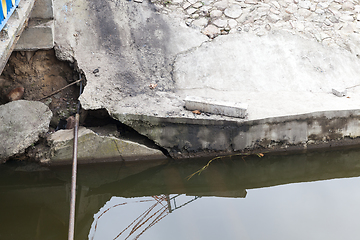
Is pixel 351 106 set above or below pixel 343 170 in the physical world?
above

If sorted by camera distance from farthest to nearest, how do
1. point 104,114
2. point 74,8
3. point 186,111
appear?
point 74,8 → point 104,114 → point 186,111

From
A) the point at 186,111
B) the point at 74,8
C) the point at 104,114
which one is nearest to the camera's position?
the point at 186,111

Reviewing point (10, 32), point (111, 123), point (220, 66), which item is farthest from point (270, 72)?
point (10, 32)

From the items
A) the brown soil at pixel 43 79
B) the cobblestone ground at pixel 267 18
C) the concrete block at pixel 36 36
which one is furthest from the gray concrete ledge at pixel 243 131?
the cobblestone ground at pixel 267 18

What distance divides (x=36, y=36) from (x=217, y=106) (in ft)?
10.3

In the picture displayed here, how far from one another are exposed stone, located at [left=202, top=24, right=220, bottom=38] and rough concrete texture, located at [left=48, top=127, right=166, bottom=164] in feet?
9.13

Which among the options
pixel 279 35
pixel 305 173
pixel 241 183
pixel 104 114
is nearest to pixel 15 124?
pixel 104 114

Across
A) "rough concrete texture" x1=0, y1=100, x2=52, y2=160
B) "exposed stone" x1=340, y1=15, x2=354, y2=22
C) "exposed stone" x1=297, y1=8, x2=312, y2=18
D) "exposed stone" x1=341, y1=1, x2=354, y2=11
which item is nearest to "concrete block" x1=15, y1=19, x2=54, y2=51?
"rough concrete texture" x1=0, y1=100, x2=52, y2=160

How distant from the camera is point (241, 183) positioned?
505 cm

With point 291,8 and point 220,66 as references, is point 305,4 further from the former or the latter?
point 220,66

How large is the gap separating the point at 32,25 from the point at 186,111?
113 inches

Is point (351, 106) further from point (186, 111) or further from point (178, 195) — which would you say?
point (178, 195)

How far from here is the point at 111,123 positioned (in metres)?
5.47

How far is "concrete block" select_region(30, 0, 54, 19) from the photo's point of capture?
5.34 meters
